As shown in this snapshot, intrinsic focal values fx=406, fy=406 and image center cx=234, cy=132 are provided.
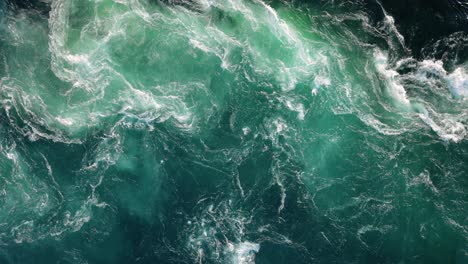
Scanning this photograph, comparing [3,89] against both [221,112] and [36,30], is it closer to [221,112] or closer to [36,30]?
[36,30]

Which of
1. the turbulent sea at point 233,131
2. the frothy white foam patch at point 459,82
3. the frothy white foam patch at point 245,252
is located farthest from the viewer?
the frothy white foam patch at point 245,252

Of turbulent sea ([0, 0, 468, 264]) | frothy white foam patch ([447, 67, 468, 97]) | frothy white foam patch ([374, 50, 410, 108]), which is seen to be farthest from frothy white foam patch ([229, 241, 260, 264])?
frothy white foam patch ([447, 67, 468, 97])

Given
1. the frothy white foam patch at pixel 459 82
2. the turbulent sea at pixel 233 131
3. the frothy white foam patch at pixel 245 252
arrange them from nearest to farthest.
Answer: the frothy white foam patch at pixel 459 82
the turbulent sea at pixel 233 131
the frothy white foam patch at pixel 245 252

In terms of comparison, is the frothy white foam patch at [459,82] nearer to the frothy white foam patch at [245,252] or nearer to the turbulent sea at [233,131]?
the turbulent sea at [233,131]

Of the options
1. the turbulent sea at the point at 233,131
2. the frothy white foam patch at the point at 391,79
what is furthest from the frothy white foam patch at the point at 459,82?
the frothy white foam patch at the point at 391,79

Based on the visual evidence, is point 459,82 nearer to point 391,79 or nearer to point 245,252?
point 391,79

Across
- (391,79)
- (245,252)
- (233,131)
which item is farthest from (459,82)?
(245,252)
